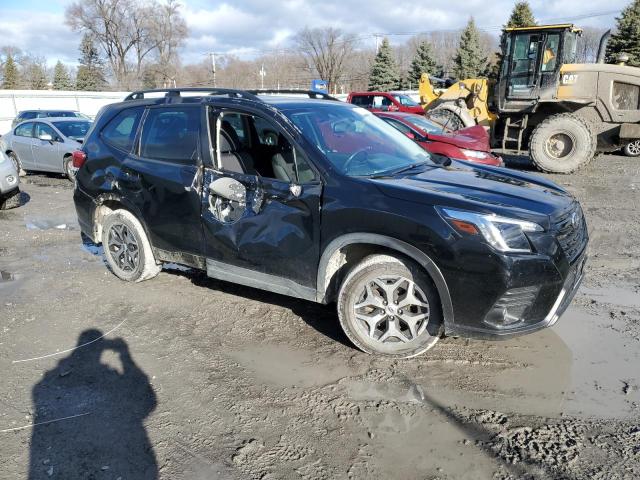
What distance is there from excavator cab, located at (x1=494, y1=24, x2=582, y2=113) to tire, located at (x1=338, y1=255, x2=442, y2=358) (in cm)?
1073

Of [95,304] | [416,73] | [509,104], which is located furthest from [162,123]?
[416,73]

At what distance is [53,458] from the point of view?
2.72 metres

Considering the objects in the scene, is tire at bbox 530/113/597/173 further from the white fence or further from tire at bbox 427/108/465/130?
the white fence

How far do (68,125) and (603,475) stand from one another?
1312 cm

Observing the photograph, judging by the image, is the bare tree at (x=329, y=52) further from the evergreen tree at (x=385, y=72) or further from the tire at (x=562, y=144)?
the tire at (x=562, y=144)

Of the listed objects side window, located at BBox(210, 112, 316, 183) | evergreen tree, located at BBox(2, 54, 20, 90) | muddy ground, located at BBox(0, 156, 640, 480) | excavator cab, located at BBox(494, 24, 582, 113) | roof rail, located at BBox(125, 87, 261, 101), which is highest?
evergreen tree, located at BBox(2, 54, 20, 90)

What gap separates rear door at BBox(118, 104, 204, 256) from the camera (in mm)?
4379

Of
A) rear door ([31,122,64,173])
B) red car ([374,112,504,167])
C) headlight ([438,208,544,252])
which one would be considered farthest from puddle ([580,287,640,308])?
rear door ([31,122,64,173])

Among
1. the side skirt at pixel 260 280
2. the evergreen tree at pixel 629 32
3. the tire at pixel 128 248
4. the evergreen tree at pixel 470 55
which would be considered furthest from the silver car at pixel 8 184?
the evergreen tree at pixel 470 55

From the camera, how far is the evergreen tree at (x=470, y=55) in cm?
5131

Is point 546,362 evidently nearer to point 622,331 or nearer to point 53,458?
point 622,331

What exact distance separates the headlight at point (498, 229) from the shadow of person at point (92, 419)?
7.30 feet

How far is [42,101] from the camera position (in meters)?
29.1

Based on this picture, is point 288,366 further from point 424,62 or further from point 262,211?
point 424,62
